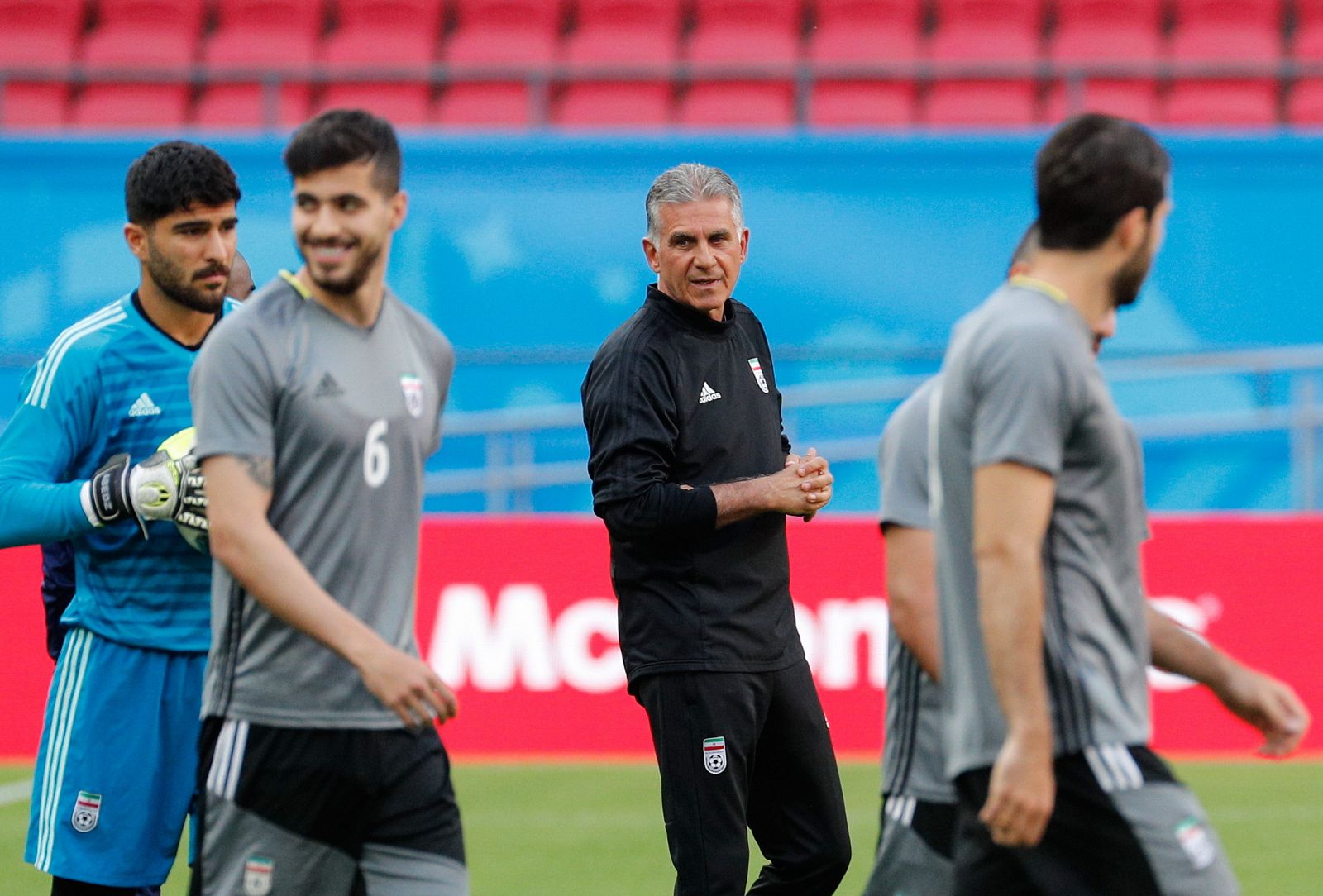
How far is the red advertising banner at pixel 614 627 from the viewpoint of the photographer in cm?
979

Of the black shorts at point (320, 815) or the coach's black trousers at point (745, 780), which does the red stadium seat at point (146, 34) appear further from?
the black shorts at point (320, 815)

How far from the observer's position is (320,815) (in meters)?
3.61

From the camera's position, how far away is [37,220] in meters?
13.8

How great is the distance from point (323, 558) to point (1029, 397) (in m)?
1.37

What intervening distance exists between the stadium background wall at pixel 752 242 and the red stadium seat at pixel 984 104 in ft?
3.99

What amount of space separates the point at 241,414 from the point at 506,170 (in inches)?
412

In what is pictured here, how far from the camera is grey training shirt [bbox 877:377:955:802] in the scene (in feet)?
12.3

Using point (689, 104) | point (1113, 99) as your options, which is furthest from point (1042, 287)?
point (689, 104)

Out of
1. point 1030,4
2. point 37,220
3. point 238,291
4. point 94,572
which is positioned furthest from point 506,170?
point 94,572

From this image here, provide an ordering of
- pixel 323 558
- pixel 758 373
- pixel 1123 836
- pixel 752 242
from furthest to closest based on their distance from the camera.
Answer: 1. pixel 752 242
2. pixel 758 373
3. pixel 323 558
4. pixel 1123 836

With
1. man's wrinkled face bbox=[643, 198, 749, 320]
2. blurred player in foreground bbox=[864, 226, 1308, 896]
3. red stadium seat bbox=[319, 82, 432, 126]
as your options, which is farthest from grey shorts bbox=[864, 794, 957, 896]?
red stadium seat bbox=[319, 82, 432, 126]

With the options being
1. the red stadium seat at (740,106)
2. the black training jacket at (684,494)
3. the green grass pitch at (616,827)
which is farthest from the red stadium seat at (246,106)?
the black training jacket at (684,494)

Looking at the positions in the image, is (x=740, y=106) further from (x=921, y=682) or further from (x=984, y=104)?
(x=921, y=682)

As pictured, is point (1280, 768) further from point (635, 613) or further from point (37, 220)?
point (37, 220)
